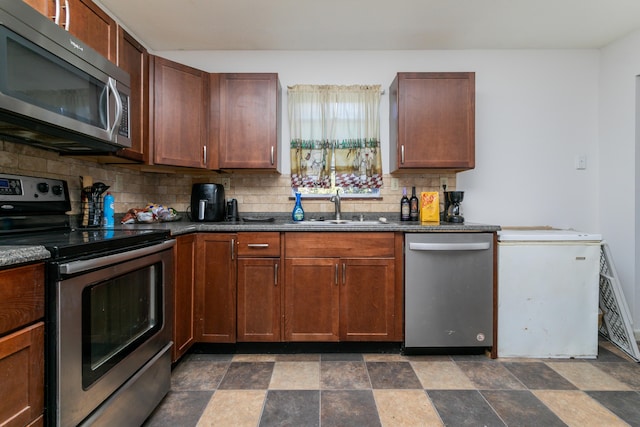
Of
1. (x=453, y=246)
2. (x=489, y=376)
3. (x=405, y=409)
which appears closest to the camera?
(x=405, y=409)

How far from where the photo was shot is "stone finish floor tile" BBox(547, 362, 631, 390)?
173 centimetres

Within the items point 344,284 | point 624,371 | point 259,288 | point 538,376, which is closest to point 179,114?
point 259,288

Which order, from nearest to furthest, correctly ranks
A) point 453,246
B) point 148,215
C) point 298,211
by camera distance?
point 453,246
point 148,215
point 298,211

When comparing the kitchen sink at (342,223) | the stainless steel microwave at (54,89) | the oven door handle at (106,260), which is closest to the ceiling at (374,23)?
the stainless steel microwave at (54,89)

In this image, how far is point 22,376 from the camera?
0.87 m

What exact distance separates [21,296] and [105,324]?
0.36 m

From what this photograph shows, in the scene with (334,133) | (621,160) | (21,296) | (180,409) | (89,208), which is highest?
(334,133)

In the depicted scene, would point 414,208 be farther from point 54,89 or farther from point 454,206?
point 54,89

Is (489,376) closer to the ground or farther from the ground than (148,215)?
closer to the ground

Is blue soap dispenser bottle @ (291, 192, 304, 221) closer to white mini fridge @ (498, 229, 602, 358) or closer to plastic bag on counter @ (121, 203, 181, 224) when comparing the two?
plastic bag on counter @ (121, 203, 181, 224)

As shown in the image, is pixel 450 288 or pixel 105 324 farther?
pixel 450 288

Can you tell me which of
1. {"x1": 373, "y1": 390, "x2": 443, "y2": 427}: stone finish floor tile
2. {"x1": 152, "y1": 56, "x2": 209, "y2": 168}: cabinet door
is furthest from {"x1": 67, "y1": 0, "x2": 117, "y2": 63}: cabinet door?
{"x1": 373, "y1": 390, "x2": 443, "y2": 427}: stone finish floor tile

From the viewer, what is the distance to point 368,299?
2.06 meters

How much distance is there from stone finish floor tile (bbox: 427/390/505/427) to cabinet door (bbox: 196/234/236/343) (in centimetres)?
133
